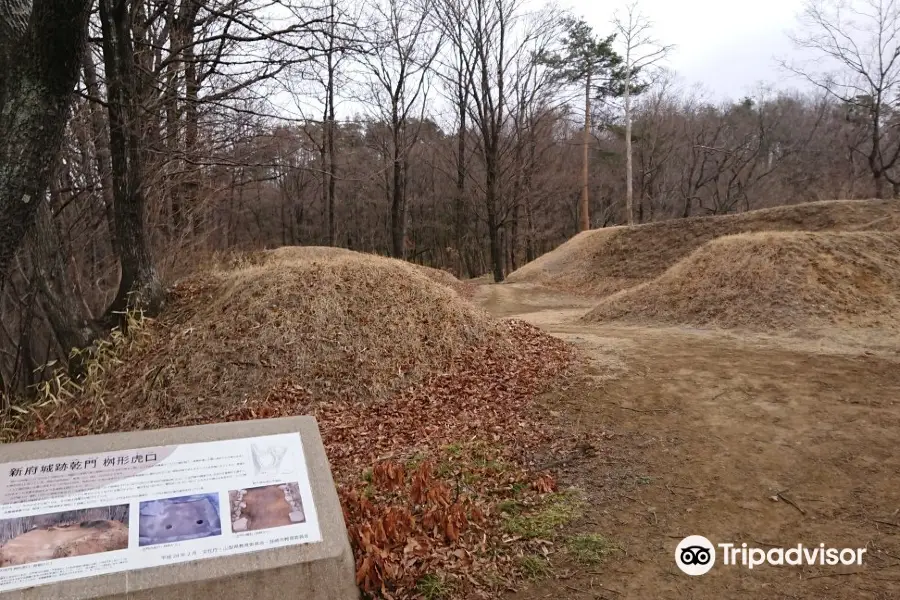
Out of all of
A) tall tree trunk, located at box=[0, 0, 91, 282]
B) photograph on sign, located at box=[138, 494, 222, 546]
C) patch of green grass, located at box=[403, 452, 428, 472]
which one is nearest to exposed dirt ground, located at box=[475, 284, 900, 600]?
patch of green grass, located at box=[403, 452, 428, 472]

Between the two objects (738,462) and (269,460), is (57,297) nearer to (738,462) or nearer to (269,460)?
(269,460)

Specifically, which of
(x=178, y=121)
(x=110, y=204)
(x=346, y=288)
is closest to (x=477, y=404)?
(x=346, y=288)

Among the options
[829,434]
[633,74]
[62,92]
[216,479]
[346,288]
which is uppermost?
[633,74]

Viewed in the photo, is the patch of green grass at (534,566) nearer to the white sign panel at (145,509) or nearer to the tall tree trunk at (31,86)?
the white sign panel at (145,509)

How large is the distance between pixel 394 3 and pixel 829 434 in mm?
22256

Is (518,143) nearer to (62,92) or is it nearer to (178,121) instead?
(178,121)

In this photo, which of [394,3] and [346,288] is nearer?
[346,288]

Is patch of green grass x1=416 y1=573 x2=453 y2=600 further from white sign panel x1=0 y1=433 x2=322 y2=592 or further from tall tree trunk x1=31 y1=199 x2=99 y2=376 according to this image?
tall tree trunk x1=31 y1=199 x2=99 y2=376

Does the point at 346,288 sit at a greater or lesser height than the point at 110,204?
lesser

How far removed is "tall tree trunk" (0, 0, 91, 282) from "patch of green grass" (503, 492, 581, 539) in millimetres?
3342

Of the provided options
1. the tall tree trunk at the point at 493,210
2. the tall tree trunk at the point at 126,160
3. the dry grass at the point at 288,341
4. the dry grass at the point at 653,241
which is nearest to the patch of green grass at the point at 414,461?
the dry grass at the point at 288,341

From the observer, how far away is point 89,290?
27.7ft

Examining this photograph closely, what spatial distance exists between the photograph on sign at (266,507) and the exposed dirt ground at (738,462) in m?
1.35

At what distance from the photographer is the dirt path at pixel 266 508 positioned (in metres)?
2.52
